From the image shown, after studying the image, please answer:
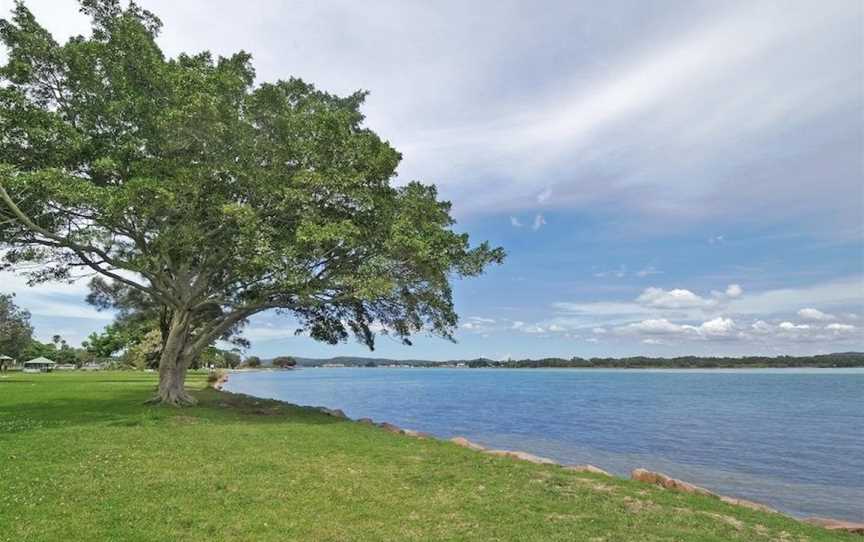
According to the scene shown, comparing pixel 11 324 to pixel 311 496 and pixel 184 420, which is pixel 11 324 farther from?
pixel 311 496

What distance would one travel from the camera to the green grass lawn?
732 centimetres

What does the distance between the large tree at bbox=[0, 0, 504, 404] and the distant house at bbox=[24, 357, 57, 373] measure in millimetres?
78941

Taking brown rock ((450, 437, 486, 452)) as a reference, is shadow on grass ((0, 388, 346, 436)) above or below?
above

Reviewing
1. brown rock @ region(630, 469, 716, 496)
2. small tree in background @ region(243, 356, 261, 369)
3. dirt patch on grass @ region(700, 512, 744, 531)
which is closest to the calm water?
brown rock @ region(630, 469, 716, 496)

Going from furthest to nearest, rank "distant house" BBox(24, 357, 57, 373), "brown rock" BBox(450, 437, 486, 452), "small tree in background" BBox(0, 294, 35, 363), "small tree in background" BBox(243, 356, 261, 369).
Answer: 1. "small tree in background" BBox(243, 356, 261, 369)
2. "distant house" BBox(24, 357, 57, 373)
3. "small tree in background" BBox(0, 294, 35, 363)
4. "brown rock" BBox(450, 437, 486, 452)

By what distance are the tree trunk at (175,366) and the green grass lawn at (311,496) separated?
811 centimetres

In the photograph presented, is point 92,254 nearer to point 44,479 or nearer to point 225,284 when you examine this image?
point 225,284

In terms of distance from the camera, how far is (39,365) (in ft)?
318

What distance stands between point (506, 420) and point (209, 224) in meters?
21.9

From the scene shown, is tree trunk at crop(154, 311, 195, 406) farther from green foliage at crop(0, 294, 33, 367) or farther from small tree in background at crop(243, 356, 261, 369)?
small tree in background at crop(243, 356, 261, 369)

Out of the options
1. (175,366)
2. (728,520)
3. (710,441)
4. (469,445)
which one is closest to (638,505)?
(728,520)

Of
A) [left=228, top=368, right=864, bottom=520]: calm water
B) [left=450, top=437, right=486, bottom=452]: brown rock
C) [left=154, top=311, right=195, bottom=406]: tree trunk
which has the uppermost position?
[left=154, top=311, right=195, bottom=406]: tree trunk

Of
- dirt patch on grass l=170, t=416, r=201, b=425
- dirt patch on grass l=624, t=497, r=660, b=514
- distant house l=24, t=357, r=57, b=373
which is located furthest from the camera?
distant house l=24, t=357, r=57, b=373

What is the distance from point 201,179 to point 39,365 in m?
101
